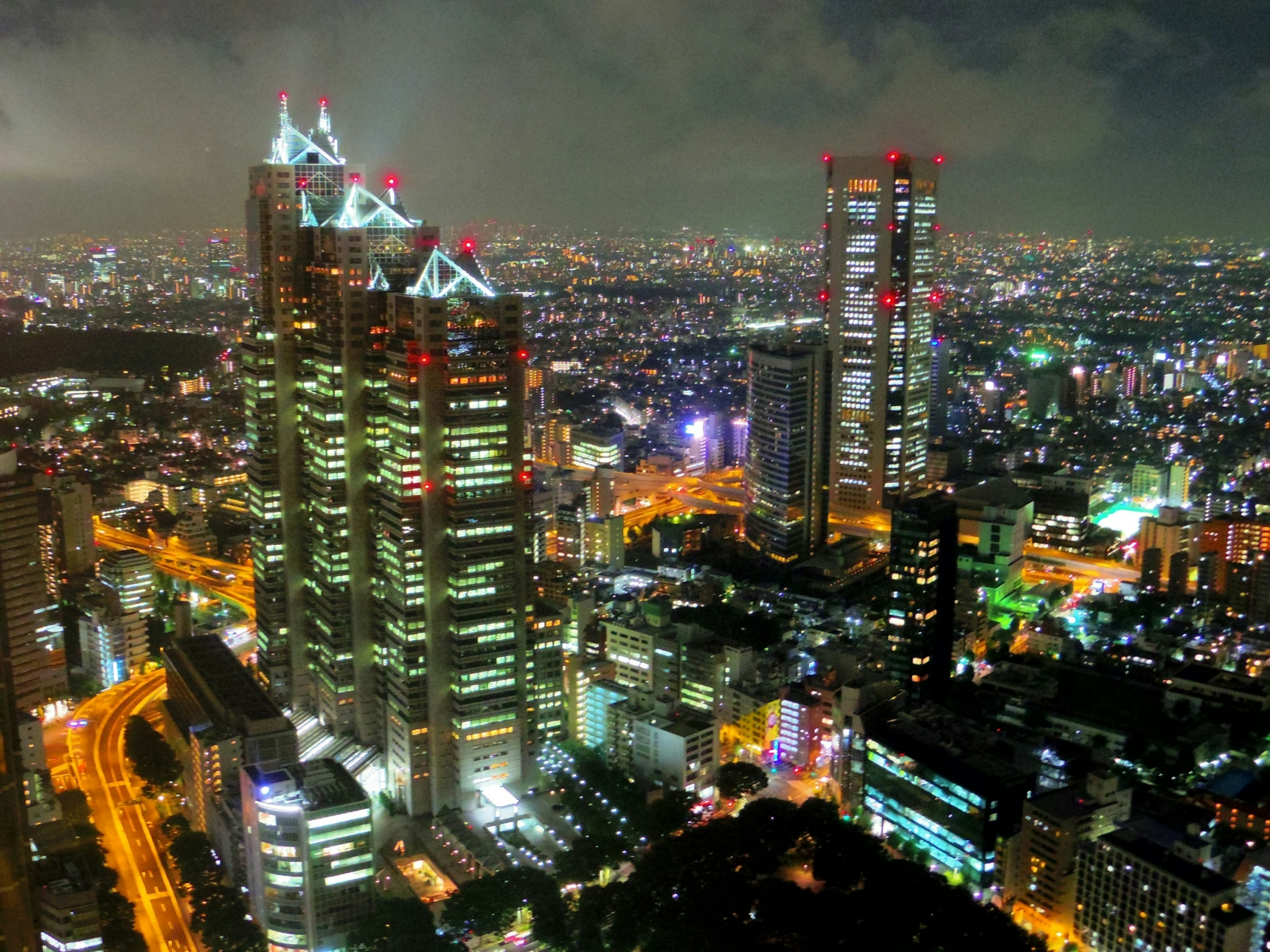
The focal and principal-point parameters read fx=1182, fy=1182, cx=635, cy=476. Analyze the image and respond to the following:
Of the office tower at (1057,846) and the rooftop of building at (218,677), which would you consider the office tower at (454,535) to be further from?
the office tower at (1057,846)

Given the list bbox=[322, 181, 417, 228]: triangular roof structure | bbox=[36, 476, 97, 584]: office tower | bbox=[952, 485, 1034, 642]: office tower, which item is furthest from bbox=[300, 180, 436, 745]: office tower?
bbox=[952, 485, 1034, 642]: office tower

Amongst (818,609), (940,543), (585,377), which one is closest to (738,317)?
(585,377)

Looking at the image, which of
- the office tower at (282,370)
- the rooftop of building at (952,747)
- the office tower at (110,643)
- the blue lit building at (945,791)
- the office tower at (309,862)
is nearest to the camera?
the office tower at (309,862)

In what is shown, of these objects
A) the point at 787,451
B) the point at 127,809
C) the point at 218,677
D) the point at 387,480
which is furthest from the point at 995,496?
the point at 127,809

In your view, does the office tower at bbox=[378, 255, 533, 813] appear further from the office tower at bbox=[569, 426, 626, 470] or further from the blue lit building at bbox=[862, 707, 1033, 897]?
the office tower at bbox=[569, 426, 626, 470]

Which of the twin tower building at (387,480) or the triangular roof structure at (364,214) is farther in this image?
the triangular roof structure at (364,214)

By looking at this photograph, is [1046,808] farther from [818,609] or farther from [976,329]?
[976,329]

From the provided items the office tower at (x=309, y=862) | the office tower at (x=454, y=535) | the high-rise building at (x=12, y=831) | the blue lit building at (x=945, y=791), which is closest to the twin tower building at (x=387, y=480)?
the office tower at (x=454, y=535)

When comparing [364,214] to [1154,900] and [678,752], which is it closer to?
[678,752]
